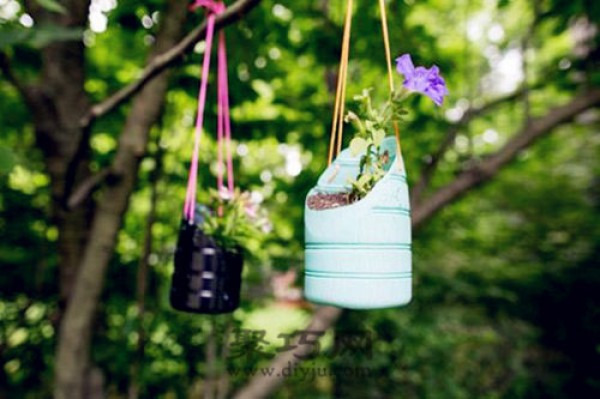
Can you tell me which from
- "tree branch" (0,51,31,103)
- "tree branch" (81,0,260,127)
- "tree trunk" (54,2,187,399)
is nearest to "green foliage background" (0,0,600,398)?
"tree branch" (0,51,31,103)

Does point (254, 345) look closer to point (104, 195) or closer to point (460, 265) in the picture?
point (104, 195)

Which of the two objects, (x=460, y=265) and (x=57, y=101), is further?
(x=460, y=265)

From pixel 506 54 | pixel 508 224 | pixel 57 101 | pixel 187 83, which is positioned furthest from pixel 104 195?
pixel 508 224

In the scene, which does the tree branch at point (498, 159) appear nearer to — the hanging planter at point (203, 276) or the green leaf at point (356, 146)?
the hanging planter at point (203, 276)

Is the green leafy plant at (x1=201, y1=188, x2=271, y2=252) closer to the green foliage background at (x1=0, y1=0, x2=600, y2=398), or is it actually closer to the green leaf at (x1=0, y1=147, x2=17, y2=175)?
the green leaf at (x1=0, y1=147, x2=17, y2=175)

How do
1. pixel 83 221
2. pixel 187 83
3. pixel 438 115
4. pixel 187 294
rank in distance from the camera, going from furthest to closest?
pixel 438 115, pixel 187 83, pixel 83 221, pixel 187 294

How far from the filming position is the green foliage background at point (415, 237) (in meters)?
2.46

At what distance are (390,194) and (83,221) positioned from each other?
1.51 metres

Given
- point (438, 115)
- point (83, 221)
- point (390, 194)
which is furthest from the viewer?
point (438, 115)

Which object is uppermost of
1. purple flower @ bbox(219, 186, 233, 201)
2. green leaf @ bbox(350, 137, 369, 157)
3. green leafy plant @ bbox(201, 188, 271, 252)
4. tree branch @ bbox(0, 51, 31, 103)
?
tree branch @ bbox(0, 51, 31, 103)

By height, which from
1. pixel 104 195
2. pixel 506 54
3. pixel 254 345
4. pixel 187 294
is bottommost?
pixel 254 345

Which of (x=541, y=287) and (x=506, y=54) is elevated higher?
(x=506, y=54)

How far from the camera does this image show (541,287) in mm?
3893

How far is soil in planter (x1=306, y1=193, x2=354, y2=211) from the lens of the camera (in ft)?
3.63
